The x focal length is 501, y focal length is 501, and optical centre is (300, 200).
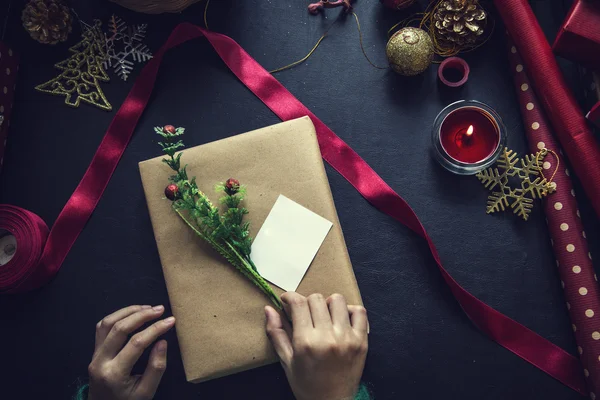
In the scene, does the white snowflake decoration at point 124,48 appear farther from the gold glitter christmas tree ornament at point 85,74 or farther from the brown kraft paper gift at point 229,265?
the brown kraft paper gift at point 229,265

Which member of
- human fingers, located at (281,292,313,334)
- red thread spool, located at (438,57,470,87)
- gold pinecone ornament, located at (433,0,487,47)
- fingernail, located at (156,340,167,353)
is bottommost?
fingernail, located at (156,340,167,353)

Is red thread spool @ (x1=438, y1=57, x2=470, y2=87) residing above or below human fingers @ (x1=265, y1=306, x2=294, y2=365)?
above

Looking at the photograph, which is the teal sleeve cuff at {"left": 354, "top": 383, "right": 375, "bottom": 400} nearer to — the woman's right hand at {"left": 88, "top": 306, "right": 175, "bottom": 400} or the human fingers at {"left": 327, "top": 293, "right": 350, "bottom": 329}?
the human fingers at {"left": 327, "top": 293, "right": 350, "bottom": 329}

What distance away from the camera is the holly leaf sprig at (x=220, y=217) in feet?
3.13

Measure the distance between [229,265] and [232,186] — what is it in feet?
0.51

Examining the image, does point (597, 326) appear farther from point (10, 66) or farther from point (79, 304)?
point (10, 66)

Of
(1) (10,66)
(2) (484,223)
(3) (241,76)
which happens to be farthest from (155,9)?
(2) (484,223)

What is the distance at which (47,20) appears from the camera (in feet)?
3.59

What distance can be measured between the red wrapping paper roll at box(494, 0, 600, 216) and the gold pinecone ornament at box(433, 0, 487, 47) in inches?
1.9

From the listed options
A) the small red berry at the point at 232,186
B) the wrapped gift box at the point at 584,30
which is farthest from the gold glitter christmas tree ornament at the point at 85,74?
the wrapped gift box at the point at 584,30

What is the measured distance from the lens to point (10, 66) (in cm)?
112

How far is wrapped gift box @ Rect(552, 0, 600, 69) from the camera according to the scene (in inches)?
37.1

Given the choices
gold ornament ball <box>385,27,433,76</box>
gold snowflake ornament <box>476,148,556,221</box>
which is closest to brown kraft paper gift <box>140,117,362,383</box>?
gold ornament ball <box>385,27,433,76</box>

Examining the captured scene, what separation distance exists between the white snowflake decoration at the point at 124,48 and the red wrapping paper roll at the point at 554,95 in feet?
2.55
